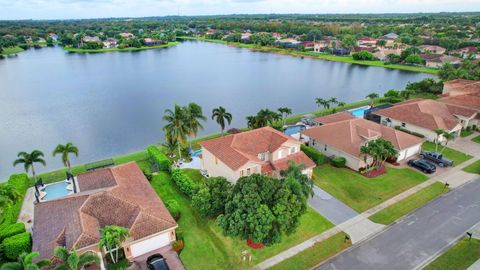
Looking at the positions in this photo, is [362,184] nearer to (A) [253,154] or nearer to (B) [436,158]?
(B) [436,158]

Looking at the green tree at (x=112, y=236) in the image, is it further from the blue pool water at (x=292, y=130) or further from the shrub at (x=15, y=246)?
the blue pool water at (x=292, y=130)

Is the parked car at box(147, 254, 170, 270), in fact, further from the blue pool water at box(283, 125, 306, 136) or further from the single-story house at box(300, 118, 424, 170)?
the blue pool water at box(283, 125, 306, 136)

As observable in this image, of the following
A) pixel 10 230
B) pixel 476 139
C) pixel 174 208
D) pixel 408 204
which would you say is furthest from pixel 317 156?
pixel 10 230

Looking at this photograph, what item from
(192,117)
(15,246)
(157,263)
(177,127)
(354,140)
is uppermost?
(192,117)

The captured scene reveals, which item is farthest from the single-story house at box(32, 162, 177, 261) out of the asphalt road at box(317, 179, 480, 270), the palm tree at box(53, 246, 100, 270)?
the asphalt road at box(317, 179, 480, 270)

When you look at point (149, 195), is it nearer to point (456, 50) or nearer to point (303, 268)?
point (303, 268)

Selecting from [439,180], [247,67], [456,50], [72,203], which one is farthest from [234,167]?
[456,50]
